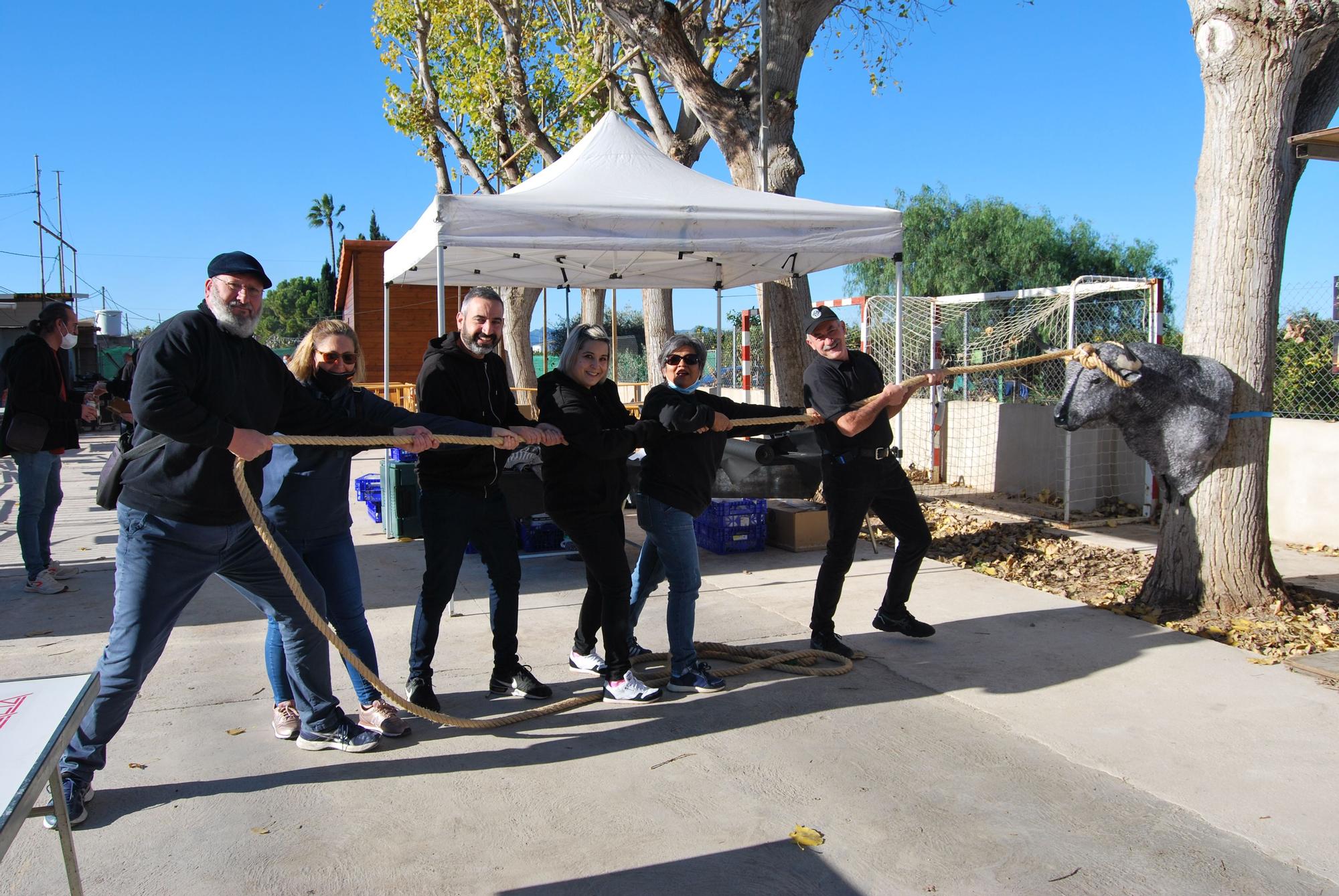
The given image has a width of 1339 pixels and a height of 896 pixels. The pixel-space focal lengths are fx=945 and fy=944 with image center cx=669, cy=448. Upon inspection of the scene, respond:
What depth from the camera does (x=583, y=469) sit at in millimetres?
4074

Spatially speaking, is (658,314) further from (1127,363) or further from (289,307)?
(289,307)

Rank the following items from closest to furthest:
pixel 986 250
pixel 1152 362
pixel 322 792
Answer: pixel 322 792 → pixel 1152 362 → pixel 986 250

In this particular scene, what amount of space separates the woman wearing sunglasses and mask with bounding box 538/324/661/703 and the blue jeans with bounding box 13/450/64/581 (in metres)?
4.10

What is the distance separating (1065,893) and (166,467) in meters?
3.09

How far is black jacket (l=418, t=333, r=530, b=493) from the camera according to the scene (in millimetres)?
4066

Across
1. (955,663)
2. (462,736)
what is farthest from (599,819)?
(955,663)

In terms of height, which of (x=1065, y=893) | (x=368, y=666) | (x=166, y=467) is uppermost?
(x=166, y=467)

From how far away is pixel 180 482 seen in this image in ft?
10.3

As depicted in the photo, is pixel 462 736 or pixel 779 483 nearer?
pixel 462 736

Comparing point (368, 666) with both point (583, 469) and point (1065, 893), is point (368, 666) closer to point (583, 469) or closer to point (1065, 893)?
point (583, 469)

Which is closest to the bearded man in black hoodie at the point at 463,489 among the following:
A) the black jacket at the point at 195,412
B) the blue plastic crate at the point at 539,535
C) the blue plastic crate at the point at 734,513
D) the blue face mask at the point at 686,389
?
the blue face mask at the point at 686,389

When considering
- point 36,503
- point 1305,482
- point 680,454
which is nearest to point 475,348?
point 680,454

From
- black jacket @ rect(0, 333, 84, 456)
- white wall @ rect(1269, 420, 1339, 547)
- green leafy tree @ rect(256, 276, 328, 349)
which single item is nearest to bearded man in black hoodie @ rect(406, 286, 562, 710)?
black jacket @ rect(0, 333, 84, 456)

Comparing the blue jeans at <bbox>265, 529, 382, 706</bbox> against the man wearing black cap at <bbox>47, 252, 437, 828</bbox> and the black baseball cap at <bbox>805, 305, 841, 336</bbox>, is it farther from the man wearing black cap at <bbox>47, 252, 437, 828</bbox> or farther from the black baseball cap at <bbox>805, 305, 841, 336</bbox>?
the black baseball cap at <bbox>805, 305, 841, 336</bbox>
